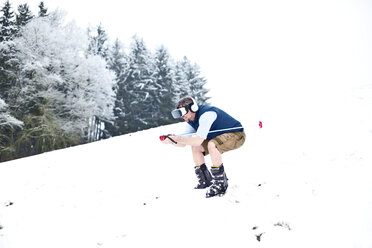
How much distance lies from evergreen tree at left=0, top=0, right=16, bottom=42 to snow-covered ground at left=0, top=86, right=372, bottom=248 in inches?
724

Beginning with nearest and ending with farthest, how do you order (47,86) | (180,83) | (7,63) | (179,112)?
(179,112) < (7,63) < (47,86) < (180,83)

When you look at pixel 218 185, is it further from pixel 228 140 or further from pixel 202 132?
pixel 202 132

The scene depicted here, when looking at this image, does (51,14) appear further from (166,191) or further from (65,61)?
(166,191)

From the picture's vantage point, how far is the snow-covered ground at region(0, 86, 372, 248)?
2.93 metres

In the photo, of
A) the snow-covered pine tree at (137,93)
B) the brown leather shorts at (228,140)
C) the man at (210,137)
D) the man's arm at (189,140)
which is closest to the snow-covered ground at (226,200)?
the man at (210,137)

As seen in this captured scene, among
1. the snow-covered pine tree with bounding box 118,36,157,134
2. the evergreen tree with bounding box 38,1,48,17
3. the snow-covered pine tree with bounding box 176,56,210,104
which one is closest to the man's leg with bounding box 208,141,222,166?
the evergreen tree with bounding box 38,1,48,17

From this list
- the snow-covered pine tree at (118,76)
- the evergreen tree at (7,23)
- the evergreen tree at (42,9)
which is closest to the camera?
the evergreen tree at (7,23)

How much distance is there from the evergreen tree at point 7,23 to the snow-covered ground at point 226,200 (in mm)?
18394

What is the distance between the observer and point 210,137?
4.81 metres

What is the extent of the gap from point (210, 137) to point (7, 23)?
25.2 m

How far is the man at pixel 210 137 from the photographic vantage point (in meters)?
4.29

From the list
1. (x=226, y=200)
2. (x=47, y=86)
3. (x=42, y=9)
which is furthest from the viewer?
(x=42, y=9)

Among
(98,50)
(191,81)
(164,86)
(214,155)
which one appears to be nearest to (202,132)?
(214,155)

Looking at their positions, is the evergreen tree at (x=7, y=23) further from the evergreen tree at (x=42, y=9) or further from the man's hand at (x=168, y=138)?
the man's hand at (x=168, y=138)
